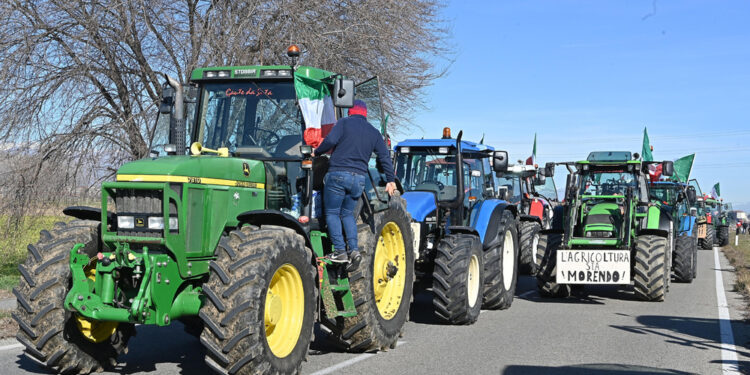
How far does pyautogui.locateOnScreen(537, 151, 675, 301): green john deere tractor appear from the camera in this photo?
13.3 meters

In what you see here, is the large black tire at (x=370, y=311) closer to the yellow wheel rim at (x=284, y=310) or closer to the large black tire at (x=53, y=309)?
the yellow wheel rim at (x=284, y=310)

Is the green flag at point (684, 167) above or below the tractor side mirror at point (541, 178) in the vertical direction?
above

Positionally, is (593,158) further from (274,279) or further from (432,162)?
(274,279)

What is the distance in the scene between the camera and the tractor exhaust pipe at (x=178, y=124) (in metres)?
7.83

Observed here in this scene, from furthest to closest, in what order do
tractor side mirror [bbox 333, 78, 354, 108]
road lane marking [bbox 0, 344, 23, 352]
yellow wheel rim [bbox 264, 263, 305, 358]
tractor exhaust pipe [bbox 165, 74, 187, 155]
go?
road lane marking [bbox 0, 344, 23, 352], tractor exhaust pipe [bbox 165, 74, 187, 155], tractor side mirror [bbox 333, 78, 354, 108], yellow wheel rim [bbox 264, 263, 305, 358]

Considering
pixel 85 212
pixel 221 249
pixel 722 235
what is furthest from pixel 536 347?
pixel 722 235

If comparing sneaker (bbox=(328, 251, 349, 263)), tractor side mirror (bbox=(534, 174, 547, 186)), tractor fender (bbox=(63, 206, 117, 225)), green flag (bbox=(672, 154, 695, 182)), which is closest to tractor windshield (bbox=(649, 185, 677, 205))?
green flag (bbox=(672, 154, 695, 182))

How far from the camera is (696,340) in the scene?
9.62 meters

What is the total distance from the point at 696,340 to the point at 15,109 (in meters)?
11.8

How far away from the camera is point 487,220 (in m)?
11.9

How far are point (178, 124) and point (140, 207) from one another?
1.66 metres

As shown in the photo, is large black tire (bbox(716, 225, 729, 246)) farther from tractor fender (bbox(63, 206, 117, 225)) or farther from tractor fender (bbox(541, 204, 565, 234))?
tractor fender (bbox(63, 206, 117, 225))

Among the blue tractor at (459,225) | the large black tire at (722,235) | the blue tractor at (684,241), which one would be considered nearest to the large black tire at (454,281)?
the blue tractor at (459,225)

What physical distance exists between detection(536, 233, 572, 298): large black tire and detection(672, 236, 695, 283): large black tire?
384cm
